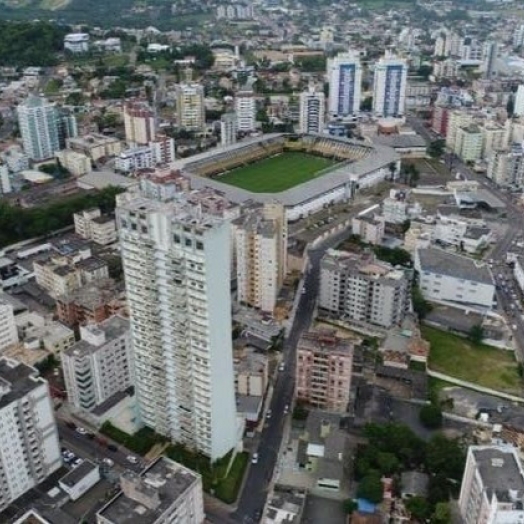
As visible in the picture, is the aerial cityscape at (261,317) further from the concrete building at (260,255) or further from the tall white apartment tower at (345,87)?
the tall white apartment tower at (345,87)

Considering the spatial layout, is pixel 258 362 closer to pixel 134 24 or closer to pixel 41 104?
pixel 41 104

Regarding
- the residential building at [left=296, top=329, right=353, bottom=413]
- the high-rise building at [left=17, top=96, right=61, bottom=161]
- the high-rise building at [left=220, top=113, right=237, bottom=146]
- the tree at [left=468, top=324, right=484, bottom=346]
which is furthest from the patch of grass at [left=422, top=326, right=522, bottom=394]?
the high-rise building at [left=17, top=96, right=61, bottom=161]

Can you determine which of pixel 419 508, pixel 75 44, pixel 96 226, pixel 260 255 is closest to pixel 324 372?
pixel 419 508

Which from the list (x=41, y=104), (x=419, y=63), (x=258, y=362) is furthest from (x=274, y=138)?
(x=419, y=63)

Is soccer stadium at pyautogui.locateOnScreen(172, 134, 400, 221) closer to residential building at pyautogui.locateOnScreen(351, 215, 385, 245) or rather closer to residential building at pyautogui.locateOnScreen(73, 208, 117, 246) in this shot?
residential building at pyautogui.locateOnScreen(351, 215, 385, 245)

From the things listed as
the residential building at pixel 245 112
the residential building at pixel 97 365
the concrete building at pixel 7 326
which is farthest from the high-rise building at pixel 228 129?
the residential building at pixel 97 365

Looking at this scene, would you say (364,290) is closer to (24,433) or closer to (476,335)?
(476,335)

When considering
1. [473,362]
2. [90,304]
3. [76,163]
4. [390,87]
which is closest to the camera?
[473,362]
